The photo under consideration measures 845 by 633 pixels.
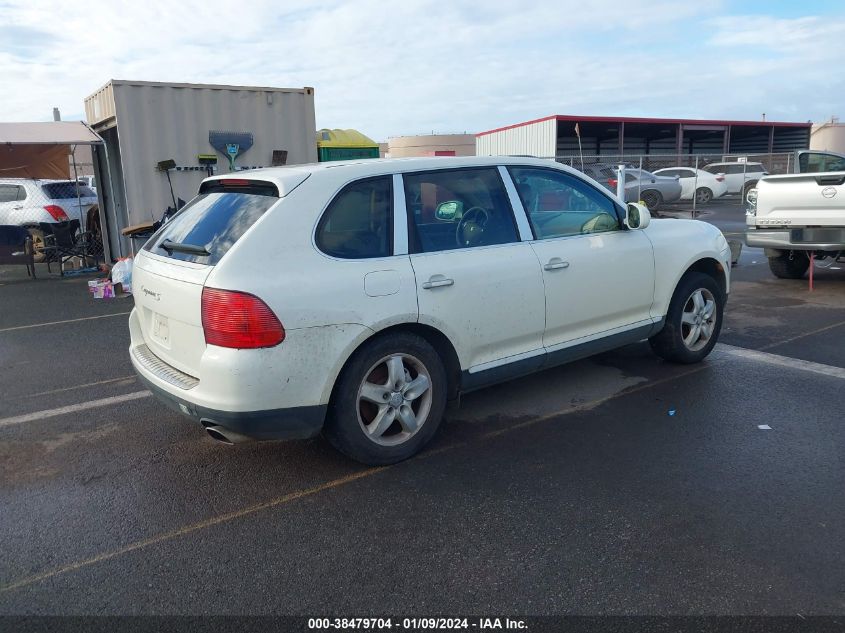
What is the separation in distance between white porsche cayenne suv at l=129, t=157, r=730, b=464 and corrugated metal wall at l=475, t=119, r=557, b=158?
22428 mm

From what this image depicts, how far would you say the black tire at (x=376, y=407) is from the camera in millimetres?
3549

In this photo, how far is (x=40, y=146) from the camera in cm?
1358

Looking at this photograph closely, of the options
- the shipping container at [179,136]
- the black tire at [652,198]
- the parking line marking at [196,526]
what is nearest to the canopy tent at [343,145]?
the shipping container at [179,136]

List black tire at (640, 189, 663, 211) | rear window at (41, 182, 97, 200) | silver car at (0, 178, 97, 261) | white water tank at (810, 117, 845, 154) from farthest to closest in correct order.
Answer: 1. white water tank at (810, 117, 845, 154)
2. black tire at (640, 189, 663, 211)
3. rear window at (41, 182, 97, 200)
4. silver car at (0, 178, 97, 261)

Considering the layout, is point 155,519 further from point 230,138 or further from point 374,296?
point 230,138

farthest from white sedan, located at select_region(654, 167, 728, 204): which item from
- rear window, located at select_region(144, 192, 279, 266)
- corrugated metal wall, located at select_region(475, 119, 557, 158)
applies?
rear window, located at select_region(144, 192, 279, 266)

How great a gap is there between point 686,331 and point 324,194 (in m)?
3.38

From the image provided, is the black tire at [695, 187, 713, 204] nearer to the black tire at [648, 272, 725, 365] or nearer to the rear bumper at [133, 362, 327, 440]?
the black tire at [648, 272, 725, 365]

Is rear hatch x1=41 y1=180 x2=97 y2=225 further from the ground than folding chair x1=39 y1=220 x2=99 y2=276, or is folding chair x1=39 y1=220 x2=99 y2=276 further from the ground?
rear hatch x1=41 y1=180 x2=97 y2=225

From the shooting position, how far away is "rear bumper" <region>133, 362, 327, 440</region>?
10.9 ft

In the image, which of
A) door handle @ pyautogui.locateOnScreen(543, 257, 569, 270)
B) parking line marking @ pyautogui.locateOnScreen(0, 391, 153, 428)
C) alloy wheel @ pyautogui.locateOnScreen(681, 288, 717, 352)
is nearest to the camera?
door handle @ pyautogui.locateOnScreen(543, 257, 569, 270)

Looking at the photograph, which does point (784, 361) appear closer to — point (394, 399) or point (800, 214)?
point (394, 399)

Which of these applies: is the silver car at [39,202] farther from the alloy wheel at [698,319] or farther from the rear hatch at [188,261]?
the alloy wheel at [698,319]

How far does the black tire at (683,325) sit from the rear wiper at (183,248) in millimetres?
3551
